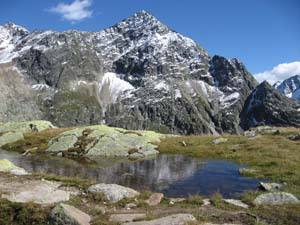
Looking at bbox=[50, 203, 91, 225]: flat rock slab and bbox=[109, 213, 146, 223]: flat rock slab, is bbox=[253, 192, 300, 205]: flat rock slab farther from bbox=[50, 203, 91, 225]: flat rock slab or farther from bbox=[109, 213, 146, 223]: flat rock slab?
bbox=[50, 203, 91, 225]: flat rock slab

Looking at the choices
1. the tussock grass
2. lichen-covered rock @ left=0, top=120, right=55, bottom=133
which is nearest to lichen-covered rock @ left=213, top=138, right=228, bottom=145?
the tussock grass

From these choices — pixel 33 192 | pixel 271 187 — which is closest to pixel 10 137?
pixel 33 192

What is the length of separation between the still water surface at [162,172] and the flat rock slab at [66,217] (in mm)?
11914

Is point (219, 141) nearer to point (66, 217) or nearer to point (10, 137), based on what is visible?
point (10, 137)

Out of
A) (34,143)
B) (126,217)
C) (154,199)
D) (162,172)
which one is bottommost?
(126,217)

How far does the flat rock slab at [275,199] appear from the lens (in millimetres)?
28047

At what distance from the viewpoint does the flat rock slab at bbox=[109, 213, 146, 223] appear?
78.1 ft

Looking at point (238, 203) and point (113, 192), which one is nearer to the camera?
point (238, 203)

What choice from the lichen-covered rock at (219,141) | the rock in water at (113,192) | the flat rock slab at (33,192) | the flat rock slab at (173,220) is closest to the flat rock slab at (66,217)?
the flat rock slab at (173,220)

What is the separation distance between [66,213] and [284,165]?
2834 centimetres

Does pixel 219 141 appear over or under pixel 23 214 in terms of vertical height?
over

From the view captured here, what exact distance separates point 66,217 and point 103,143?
39139 mm

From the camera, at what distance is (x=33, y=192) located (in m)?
29.6

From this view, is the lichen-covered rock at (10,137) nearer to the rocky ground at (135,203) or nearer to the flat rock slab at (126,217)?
the rocky ground at (135,203)
